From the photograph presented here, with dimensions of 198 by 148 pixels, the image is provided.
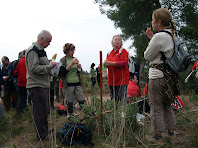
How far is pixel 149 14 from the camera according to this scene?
10.0 metres

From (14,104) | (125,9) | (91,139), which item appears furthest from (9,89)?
(125,9)

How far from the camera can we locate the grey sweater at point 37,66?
311 cm

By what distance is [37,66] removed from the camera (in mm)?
3100

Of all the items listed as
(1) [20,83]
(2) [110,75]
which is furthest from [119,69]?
(1) [20,83]

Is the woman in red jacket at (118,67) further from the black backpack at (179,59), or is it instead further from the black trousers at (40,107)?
the black trousers at (40,107)

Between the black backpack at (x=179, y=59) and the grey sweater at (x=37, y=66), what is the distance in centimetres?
182

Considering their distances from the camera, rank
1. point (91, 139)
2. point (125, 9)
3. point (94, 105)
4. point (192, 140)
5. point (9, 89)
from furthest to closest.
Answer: point (125, 9)
point (9, 89)
point (94, 105)
point (91, 139)
point (192, 140)

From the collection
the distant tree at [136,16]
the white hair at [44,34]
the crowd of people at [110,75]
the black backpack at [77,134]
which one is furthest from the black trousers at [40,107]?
the distant tree at [136,16]

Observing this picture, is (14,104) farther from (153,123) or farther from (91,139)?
(153,123)

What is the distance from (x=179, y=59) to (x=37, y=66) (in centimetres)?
204

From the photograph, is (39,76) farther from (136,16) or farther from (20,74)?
(136,16)

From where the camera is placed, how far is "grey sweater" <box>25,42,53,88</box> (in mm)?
3109

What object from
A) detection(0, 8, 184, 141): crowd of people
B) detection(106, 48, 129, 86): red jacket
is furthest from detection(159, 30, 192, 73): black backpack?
detection(106, 48, 129, 86): red jacket

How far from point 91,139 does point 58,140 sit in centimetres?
57
